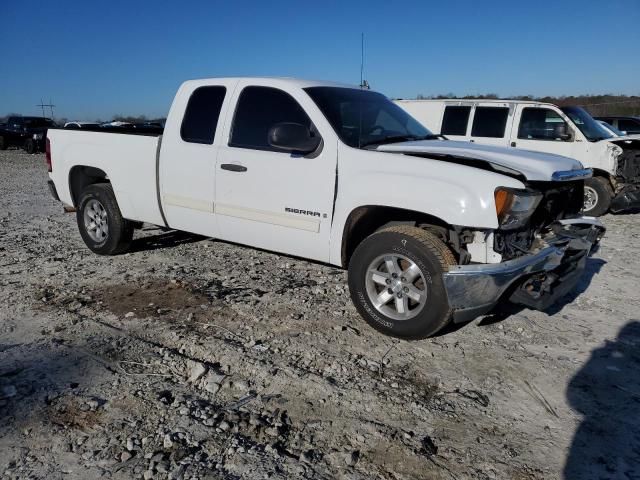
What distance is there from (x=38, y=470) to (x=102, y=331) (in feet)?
5.45

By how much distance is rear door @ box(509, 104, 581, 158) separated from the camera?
945 cm

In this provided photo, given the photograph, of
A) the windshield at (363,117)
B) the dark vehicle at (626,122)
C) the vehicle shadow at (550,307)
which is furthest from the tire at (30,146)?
the vehicle shadow at (550,307)

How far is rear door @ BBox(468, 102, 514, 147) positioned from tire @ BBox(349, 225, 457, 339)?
21.7ft

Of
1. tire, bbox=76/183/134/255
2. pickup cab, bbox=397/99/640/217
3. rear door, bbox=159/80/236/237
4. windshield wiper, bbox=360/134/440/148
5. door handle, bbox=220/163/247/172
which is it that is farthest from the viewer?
pickup cab, bbox=397/99/640/217

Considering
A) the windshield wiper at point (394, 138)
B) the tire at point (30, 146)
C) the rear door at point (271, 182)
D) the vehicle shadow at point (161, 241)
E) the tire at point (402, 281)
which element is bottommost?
the tire at point (30, 146)

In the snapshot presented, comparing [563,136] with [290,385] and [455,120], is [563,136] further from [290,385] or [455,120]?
[290,385]

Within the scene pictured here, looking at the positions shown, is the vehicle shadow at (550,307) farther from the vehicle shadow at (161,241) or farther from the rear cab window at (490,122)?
the rear cab window at (490,122)

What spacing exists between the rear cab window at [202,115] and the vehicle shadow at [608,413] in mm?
3683

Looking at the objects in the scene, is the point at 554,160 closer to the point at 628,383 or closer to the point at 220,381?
the point at 628,383

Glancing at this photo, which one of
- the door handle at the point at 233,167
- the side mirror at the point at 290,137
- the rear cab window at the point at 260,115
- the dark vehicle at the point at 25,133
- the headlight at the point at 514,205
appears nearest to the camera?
the headlight at the point at 514,205

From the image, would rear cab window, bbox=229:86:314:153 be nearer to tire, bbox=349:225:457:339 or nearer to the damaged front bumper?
tire, bbox=349:225:457:339

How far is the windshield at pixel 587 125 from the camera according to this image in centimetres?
933

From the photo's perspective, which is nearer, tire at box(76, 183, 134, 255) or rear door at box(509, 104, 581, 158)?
tire at box(76, 183, 134, 255)

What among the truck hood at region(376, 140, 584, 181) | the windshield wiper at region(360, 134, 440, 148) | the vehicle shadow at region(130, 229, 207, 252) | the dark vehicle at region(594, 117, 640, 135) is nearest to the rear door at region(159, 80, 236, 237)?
the vehicle shadow at region(130, 229, 207, 252)
